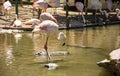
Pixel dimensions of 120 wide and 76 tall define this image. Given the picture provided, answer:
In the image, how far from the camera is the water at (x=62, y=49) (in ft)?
36.0

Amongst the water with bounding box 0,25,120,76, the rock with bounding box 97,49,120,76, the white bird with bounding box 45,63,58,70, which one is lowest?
the water with bounding box 0,25,120,76

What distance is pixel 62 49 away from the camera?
14453 millimetres

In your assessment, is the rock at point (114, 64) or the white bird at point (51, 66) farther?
the white bird at point (51, 66)

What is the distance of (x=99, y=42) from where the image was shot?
1652cm

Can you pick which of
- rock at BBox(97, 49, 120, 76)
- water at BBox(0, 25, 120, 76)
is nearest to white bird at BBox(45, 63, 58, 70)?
water at BBox(0, 25, 120, 76)

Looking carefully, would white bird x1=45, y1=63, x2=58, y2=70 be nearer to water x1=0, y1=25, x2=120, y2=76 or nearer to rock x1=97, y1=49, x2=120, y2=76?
water x1=0, y1=25, x2=120, y2=76

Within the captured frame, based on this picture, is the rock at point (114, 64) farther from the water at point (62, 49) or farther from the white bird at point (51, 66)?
the white bird at point (51, 66)

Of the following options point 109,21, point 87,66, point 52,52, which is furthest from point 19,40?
point 109,21

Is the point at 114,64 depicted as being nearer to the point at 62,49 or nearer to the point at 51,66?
the point at 51,66

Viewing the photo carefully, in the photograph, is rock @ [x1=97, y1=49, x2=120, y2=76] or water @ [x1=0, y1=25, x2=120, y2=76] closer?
rock @ [x1=97, y1=49, x2=120, y2=76]

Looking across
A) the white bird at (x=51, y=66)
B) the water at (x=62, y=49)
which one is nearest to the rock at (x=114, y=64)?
the water at (x=62, y=49)

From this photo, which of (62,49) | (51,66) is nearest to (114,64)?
(51,66)

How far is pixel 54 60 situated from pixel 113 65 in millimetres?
2855

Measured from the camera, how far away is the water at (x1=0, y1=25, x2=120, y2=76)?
11.0m
